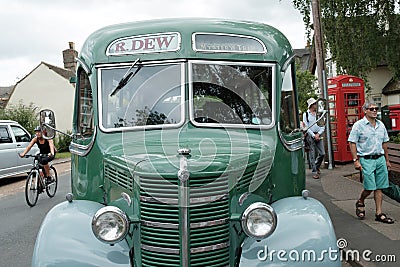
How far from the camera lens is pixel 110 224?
3.31m

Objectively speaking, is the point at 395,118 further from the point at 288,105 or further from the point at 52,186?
the point at 288,105

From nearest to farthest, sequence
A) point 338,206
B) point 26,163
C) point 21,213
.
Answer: point 338,206
point 21,213
point 26,163

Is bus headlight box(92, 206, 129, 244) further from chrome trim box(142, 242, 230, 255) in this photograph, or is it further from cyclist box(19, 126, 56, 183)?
cyclist box(19, 126, 56, 183)

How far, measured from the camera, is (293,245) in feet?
11.3

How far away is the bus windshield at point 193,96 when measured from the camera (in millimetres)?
4184

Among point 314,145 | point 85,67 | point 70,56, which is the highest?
point 70,56

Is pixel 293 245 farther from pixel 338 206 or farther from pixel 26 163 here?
pixel 26 163

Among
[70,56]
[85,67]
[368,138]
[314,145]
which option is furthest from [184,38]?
[70,56]

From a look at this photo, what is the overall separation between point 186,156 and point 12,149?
40.7 ft

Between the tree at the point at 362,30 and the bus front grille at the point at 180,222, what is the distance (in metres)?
13.6

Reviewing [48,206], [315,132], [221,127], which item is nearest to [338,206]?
[315,132]

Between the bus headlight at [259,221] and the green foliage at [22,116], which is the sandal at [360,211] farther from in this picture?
the green foliage at [22,116]

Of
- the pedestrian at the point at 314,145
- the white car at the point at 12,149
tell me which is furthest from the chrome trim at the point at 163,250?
the white car at the point at 12,149

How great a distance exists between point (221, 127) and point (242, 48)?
0.83m
